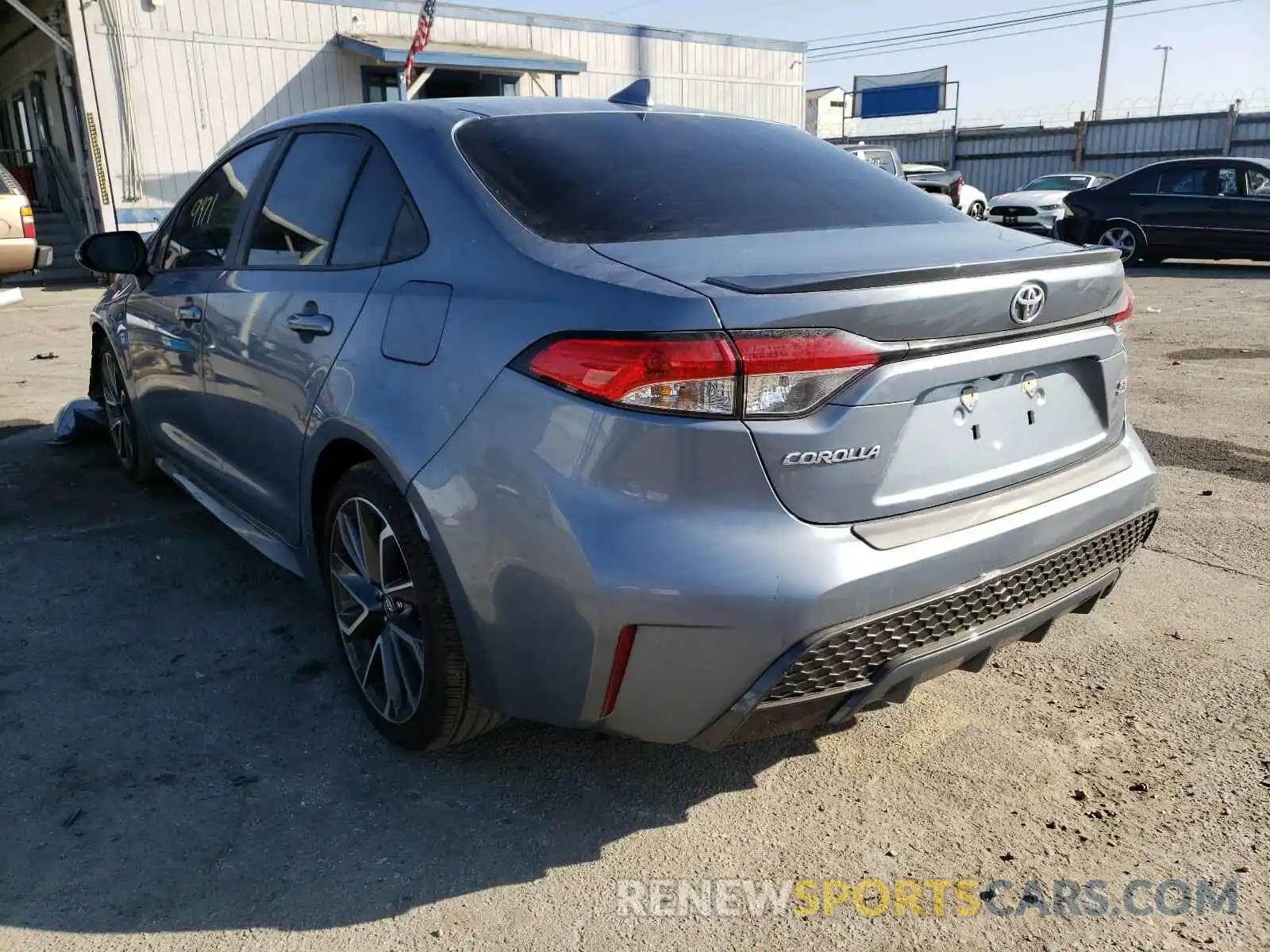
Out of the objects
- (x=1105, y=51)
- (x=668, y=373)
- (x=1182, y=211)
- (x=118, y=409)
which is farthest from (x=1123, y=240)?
(x=1105, y=51)

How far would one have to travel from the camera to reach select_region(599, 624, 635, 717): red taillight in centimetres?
197

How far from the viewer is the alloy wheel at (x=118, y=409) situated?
481 centimetres

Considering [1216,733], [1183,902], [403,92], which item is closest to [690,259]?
[1183,902]

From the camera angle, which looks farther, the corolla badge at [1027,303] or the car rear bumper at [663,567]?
the corolla badge at [1027,303]

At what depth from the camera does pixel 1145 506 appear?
2.58 metres

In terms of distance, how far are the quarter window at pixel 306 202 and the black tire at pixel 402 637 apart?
0.76 meters

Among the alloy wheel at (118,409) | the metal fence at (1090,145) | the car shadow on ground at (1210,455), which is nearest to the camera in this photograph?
the alloy wheel at (118,409)

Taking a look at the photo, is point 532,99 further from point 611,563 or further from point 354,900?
point 354,900

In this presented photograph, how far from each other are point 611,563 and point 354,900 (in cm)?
93

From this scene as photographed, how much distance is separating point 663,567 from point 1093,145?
32.5 metres

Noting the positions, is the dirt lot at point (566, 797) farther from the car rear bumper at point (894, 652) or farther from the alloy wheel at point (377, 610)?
the car rear bumper at point (894, 652)

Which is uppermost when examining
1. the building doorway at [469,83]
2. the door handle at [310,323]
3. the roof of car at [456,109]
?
the building doorway at [469,83]

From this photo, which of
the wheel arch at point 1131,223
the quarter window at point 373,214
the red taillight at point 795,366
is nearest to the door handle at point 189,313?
the quarter window at point 373,214

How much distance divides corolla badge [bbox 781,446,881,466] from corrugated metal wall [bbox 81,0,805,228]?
1720cm
